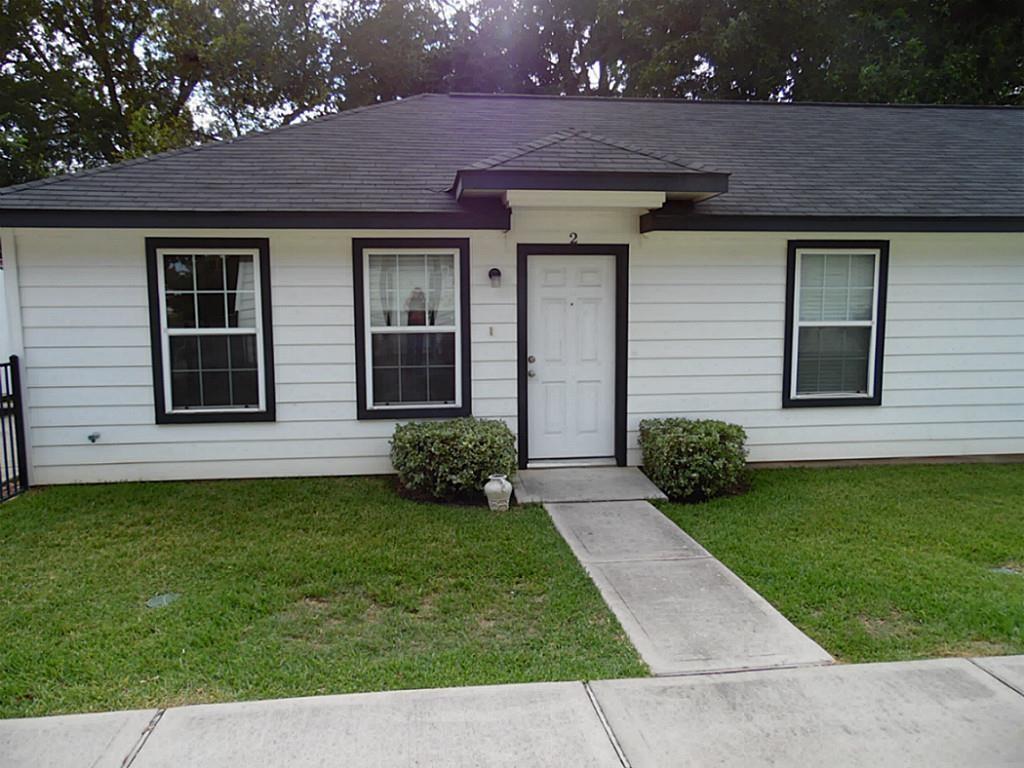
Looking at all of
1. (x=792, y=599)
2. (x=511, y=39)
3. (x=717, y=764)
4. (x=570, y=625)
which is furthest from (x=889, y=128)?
(x=511, y=39)

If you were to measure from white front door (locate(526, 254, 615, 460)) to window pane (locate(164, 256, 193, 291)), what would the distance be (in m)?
2.99

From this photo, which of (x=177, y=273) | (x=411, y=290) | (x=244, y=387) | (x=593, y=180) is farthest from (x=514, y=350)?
(x=177, y=273)

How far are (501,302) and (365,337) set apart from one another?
1271 millimetres

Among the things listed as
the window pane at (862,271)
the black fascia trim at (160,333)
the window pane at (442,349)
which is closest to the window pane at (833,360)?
the window pane at (862,271)

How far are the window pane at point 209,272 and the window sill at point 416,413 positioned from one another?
1672mm

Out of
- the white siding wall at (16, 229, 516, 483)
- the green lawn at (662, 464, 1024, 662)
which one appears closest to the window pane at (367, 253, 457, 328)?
the white siding wall at (16, 229, 516, 483)

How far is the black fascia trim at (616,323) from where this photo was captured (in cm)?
651

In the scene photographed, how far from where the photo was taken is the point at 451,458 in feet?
18.6

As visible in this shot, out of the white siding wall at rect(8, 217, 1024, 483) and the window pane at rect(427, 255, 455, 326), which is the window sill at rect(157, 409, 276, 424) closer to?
the white siding wall at rect(8, 217, 1024, 483)

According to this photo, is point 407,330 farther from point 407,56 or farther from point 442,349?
point 407,56

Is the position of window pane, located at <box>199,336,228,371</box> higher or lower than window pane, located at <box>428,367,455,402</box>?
higher

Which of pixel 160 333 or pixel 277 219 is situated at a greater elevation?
pixel 277 219

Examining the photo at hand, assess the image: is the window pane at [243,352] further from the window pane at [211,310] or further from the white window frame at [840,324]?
the white window frame at [840,324]

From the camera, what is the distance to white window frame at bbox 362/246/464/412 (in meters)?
6.34
